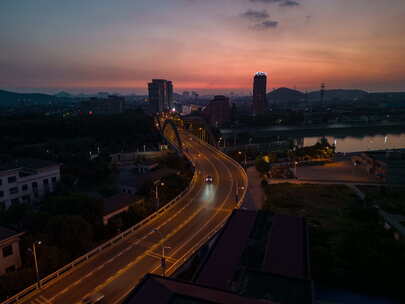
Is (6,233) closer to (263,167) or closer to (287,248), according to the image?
(287,248)

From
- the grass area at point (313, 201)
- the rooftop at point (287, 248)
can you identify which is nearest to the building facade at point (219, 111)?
the grass area at point (313, 201)

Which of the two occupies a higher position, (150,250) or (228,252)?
(228,252)

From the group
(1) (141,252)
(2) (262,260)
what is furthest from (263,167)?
(1) (141,252)

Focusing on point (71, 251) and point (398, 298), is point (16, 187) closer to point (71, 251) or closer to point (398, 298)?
point (71, 251)

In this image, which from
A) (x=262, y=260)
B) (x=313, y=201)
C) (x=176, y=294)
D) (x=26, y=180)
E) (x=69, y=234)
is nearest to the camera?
(x=176, y=294)

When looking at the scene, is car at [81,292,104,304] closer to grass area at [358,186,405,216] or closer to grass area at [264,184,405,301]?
grass area at [264,184,405,301]

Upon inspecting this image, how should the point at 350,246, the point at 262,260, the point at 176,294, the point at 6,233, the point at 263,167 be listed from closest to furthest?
the point at 176,294, the point at 262,260, the point at 6,233, the point at 350,246, the point at 263,167

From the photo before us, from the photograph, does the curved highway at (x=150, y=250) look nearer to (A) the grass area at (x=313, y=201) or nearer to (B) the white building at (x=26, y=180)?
(A) the grass area at (x=313, y=201)
